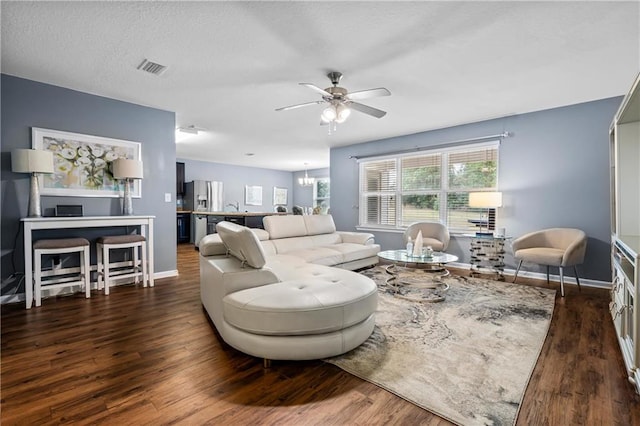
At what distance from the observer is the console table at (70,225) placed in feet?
9.85

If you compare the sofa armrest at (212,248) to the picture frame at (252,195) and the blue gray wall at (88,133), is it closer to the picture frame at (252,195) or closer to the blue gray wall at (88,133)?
the blue gray wall at (88,133)

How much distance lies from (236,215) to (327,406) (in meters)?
6.45

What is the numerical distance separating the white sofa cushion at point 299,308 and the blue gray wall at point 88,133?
282 centimetres

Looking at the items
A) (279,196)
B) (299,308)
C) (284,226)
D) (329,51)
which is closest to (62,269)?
(284,226)

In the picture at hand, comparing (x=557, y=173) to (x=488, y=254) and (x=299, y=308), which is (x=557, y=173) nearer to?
(x=488, y=254)

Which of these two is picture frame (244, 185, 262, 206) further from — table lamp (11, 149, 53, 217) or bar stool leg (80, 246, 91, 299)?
table lamp (11, 149, 53, 217)

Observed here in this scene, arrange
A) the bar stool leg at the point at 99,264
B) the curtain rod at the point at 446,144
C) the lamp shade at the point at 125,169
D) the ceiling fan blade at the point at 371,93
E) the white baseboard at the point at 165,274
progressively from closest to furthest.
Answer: the ceiling fan blade at the point at 371,93 → the bar stool leg at the point at 99,264 → the lamp shade at the point at 125,169 → the white baseboard at the point at 165,274 → the curtain rod at the point at 446,144

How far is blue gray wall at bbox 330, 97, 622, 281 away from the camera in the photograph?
383 centimetres

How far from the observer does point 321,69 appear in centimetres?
295

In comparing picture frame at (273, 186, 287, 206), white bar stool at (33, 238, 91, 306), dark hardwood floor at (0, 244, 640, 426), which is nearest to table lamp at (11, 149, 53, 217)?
white bar stool at (33, 238, 91, 306)

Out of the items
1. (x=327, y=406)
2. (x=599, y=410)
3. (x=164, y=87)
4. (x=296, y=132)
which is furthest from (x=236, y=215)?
(x=599, y=410)

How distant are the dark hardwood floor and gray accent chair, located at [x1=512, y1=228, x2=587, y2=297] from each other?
900 mm

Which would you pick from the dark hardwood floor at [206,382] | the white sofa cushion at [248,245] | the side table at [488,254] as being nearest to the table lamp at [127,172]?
the dark hardwood floor at [206,382]

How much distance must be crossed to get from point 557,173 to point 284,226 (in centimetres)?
387
